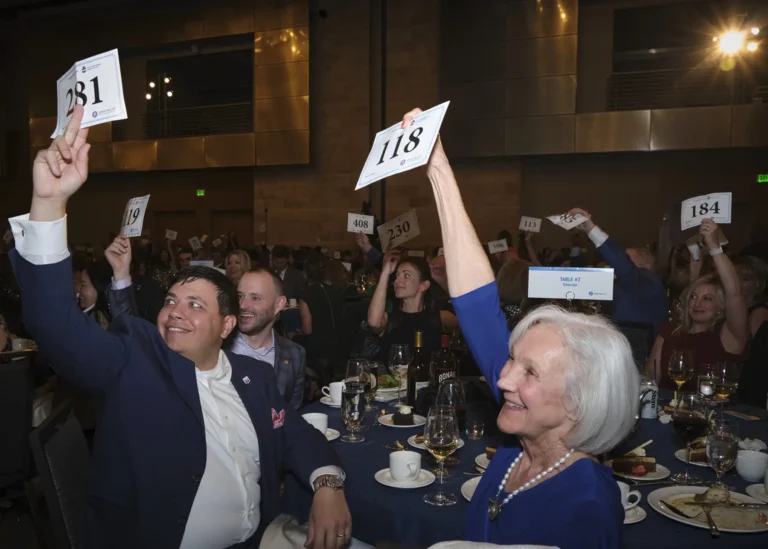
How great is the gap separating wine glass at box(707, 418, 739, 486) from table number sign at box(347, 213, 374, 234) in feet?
14.9

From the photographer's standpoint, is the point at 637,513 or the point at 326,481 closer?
the point at 637,513

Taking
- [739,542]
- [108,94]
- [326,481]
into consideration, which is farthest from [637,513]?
[108,94]

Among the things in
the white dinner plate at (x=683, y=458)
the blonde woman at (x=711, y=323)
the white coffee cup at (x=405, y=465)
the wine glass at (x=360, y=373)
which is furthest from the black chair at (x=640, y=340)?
the white coffee cup at (x=405, y=465)

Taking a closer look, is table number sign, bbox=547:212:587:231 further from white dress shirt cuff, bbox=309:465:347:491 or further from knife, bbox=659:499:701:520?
white dress shirt cuff, bbox=309:465:347:491

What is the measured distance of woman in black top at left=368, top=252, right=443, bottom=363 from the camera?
4.28 metres

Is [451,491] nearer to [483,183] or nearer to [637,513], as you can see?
[637,513]

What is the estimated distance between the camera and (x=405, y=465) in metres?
2.09

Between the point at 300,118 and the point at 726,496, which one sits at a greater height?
the point at 300,118

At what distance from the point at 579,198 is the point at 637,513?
443 inches

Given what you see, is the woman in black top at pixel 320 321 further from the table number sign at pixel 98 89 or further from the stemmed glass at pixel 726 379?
the table number sign at pixel 98 89

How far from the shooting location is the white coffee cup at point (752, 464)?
2.16 m

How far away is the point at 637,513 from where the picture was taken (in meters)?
1.85

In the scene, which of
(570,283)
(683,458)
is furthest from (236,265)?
(683,458)

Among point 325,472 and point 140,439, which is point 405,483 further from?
point 140,439
